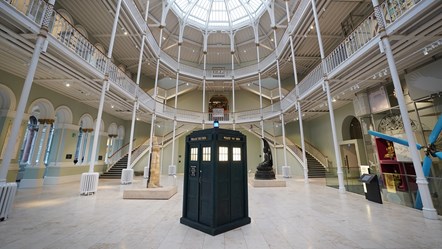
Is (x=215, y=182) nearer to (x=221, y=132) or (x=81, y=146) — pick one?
(x=221, y=132)

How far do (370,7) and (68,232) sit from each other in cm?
1556

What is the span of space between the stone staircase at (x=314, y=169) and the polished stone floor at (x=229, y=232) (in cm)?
956

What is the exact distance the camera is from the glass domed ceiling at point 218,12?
17375 mm

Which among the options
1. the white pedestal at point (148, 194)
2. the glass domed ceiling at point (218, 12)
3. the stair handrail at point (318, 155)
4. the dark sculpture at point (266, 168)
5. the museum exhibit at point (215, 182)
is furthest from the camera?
the glass domed ceiling at point (218, 12)

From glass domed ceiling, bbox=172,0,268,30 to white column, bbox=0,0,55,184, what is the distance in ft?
46.6

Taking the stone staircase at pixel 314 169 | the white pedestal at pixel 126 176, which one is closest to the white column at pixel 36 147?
the white pedestal at pixel 126 176

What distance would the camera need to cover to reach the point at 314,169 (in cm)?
1461

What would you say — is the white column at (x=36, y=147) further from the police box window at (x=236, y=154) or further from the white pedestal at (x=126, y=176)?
the police box window at (x=236, y=154)

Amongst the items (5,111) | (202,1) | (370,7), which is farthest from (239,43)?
(5,111)

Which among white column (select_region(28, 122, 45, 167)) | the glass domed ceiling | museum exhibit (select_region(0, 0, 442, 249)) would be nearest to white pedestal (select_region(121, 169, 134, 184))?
museum exhibit (select_region(0, 0, 442, 249))

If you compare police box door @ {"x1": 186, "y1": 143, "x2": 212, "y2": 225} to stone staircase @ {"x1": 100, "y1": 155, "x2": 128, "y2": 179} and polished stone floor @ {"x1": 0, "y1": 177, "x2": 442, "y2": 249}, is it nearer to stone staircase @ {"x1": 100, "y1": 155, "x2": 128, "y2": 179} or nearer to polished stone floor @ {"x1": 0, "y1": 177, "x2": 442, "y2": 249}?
polished stone floor @ {"x1": 0, "y1": 177, "x2": 442, "y2": 249}

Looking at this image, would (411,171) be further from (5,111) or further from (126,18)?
(5,111)

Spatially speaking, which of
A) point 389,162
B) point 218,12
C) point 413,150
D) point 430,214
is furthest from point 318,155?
point 218,12

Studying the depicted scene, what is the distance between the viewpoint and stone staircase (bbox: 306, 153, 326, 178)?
559 inches
